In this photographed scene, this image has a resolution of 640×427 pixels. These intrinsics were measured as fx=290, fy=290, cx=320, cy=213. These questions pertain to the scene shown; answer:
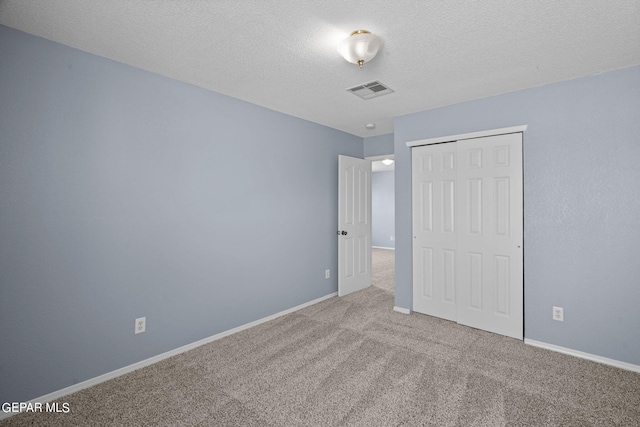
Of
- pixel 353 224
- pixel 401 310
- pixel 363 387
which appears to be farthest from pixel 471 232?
pixel 363 387

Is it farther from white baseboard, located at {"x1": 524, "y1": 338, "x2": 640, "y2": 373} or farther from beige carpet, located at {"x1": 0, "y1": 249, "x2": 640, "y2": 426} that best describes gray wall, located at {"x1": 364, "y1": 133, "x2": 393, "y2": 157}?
white baseboard, located at {"x1": 524, "y1": 338, "x2": 640, "y2": 373}

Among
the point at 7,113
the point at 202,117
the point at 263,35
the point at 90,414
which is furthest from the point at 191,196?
the point at 90,414

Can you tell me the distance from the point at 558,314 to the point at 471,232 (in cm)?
105

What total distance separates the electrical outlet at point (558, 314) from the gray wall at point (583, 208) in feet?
0.10

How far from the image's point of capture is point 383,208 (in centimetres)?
943

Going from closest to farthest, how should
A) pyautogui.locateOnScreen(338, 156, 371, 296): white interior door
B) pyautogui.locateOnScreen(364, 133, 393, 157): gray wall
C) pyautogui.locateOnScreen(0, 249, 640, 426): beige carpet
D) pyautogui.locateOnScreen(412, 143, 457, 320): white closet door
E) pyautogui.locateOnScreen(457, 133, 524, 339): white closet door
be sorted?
pyautogui.locateOnScreen(0, 249, 640, 426): beige carpet
pyautogui.locateOnScreen(457, 133, 524, 339): white closet door
pyautogui.locateOnScreen(412, 143, 457, 320): white closet door
pyautogui.locateOnScreen(338, 156, 371, 296): white interior door
pyautogui.locateOnScreen(364, 133, 393, 157): gray wall

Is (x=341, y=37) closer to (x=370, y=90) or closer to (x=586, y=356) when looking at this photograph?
(x=370, y=90)

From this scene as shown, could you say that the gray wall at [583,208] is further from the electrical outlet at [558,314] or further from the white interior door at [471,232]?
the white interior door at [471,232]

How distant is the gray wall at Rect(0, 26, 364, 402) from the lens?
6.35 ft

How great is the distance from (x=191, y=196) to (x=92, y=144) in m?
0.84

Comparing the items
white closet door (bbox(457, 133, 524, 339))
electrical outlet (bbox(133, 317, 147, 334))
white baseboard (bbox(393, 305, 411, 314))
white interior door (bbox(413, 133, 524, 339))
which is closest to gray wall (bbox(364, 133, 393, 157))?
white interior door (bbox(413, 133, 524, 339))

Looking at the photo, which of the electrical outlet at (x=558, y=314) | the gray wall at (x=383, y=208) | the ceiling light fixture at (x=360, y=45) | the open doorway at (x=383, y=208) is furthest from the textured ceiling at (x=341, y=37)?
the gray wall at (x=383, y=208)

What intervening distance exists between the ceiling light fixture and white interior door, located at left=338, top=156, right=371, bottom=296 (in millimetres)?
2298

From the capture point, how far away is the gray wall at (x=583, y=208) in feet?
7.93
